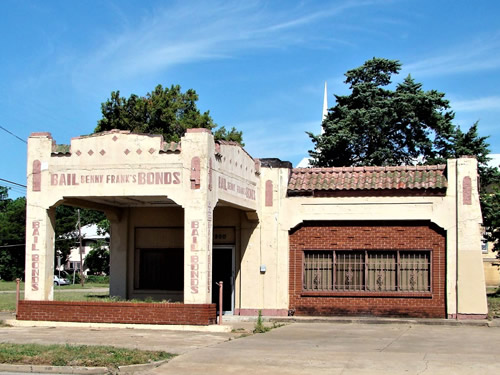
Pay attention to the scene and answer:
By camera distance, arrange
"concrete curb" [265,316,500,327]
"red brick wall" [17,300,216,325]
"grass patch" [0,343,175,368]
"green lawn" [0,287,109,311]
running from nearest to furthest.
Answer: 1. "grass patch" [0,343,175,368]
2. "red brick wall" [17,300,216,325]
3. "concrete curb" [265,316,500,327]
4. "green lawn" [0,287,109,311]

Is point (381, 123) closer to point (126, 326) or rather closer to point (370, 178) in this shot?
point (370, 178)

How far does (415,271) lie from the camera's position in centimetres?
2216

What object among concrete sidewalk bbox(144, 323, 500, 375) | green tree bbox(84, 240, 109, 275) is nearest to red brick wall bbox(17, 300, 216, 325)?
concrete sidewalk bbox(144, 323, 500, 375)

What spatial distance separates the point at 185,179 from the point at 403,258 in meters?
7.79

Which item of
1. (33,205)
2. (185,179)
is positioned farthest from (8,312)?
(185,179)

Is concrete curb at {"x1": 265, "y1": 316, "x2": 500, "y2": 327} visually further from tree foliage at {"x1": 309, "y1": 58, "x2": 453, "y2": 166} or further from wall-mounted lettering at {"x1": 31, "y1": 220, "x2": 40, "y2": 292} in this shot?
tree foliage at {"x1": 309, "y1": 58, "x2": 453, "y2": 166}

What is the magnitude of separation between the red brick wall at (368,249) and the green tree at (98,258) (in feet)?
215

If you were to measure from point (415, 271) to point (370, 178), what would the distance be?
3278mm

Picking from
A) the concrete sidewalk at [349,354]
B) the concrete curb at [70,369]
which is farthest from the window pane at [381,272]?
the concrete curb at [70,369]

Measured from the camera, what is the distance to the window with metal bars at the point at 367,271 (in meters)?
22.1

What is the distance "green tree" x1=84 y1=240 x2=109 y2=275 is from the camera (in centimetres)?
8668

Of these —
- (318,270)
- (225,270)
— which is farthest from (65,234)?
(318,270)

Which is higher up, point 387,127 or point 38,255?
point 387,127

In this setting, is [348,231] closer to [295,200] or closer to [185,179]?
[295,200]
